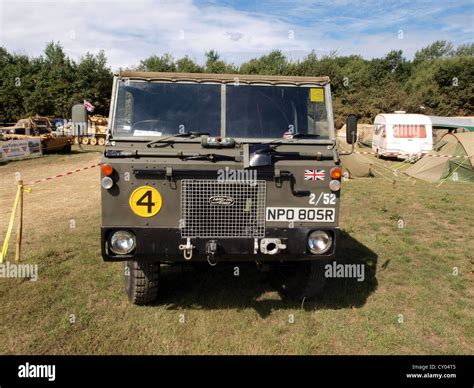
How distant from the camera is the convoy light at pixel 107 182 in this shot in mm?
3863

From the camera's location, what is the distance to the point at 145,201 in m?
3.99

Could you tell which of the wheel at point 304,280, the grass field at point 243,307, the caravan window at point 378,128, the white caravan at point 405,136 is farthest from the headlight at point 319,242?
the caravan window at point 378,128

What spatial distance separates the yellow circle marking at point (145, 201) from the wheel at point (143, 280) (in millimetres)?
780

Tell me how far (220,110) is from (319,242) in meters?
1.85

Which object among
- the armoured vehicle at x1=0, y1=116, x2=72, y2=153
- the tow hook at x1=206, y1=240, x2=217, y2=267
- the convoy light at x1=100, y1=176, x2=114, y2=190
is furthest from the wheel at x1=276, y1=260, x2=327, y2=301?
the armoured vehicle at x1=0, y1=116, x2=72, y2=153

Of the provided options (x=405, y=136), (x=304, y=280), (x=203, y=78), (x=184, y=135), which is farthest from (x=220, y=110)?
(x=405, y=136)

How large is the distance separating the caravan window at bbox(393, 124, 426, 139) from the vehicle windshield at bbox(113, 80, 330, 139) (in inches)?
734

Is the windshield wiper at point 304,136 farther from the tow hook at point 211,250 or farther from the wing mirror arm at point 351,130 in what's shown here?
the tow hook at point 211,250

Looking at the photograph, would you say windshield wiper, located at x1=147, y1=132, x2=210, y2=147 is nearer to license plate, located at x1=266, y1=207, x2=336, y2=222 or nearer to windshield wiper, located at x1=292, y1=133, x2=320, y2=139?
windshield wiper, located at x1=292, y1=133, x2=320, y2=139

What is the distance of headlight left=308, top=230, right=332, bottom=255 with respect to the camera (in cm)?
416

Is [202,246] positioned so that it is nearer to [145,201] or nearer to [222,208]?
[222,208]

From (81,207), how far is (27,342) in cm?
657
